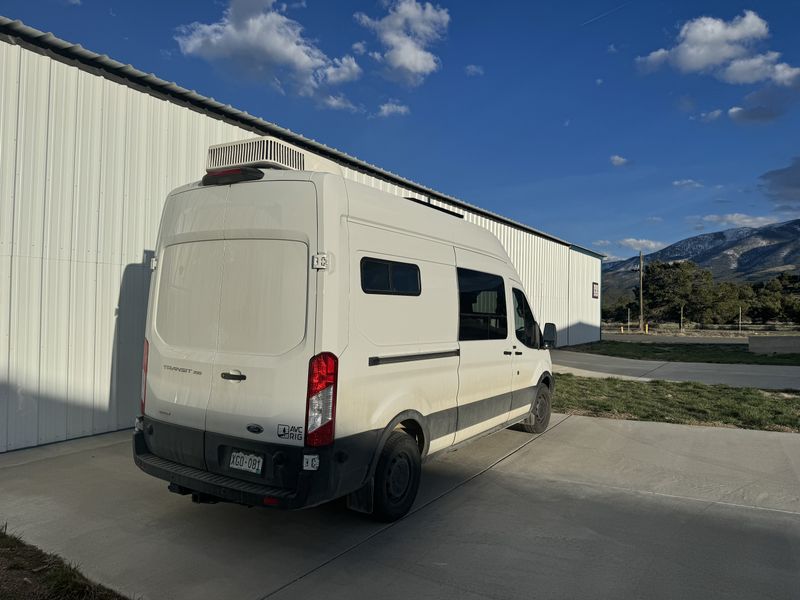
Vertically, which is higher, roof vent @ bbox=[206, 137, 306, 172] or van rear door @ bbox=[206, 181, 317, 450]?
roof vent @ bbox=[206, 137, 306, 172]

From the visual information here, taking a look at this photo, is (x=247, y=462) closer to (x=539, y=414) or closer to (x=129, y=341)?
(x=129, y=341)

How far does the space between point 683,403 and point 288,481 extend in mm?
8517

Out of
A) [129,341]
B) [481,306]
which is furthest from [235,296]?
[129,341]

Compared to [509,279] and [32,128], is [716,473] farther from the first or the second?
[32,128]

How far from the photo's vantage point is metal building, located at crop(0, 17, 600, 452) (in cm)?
593

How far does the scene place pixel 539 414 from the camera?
7383 mm

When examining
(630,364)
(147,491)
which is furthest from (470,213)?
(147,491)

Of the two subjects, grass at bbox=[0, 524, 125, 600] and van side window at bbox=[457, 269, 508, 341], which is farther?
van side window at bbox=[457, 269, 508, 341]

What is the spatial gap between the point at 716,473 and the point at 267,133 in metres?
7.91

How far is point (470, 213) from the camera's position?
49.2 ft

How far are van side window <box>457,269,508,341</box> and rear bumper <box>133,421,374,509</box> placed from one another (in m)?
1.83

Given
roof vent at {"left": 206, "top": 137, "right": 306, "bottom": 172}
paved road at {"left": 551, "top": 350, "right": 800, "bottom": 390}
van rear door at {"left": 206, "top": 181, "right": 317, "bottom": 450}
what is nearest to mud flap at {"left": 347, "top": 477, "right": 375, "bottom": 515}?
van rear door at {"left": 206, "top": 181, "right": 317, "bottom": 450}

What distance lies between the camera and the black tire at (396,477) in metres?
4.11

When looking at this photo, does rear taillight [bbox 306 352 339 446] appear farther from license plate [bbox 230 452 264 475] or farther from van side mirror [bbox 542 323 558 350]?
van side mirror [bbox 542 323 558 350]
